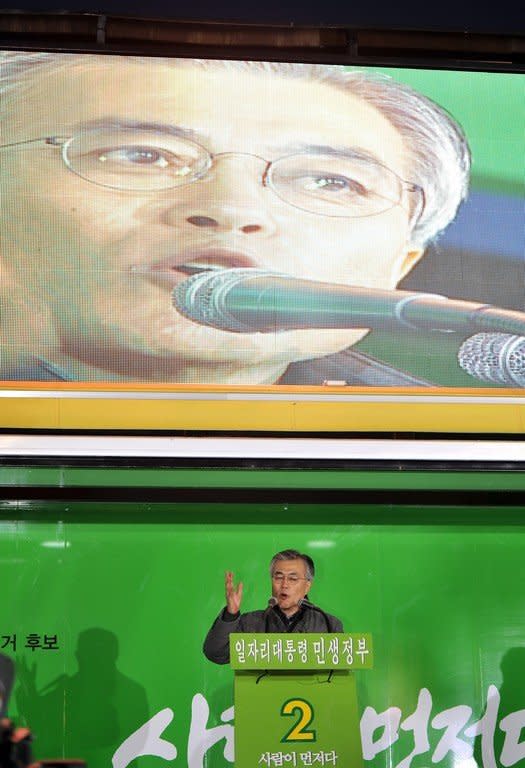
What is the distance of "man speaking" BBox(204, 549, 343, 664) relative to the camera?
20.8 feet

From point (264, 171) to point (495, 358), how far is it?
Result: 185 cm

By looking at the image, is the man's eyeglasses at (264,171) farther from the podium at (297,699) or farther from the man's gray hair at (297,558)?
the podium at (297,699)

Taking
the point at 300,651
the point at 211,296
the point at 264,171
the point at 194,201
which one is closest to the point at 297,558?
the point at 300,651

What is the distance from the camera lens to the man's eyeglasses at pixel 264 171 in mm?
7008

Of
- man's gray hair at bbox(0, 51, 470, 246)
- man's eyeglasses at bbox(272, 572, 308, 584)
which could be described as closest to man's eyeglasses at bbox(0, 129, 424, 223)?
man's gray hair at bbox(0, 51, 470, 246)

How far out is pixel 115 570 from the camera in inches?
262

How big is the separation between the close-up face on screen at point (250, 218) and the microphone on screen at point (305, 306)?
0.04 feet

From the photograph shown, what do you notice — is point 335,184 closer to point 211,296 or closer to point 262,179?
point 262,179

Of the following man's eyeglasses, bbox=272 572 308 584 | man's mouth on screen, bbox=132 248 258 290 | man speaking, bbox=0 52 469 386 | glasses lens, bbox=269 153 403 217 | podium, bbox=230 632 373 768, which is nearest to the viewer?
podium, bbox=230 632 373 768

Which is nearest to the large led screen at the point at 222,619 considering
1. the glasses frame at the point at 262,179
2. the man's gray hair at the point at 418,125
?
the glasses frame at the point at 262,179

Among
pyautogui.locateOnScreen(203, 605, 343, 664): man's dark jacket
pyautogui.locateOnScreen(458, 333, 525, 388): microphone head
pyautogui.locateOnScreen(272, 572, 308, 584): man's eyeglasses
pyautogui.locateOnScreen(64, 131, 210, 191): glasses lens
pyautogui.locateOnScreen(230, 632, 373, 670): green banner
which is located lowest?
pyautogui.locateOnScreen(230, 632, 373, 670): green banner

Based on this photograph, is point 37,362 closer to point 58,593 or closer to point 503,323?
Result: point 58,593

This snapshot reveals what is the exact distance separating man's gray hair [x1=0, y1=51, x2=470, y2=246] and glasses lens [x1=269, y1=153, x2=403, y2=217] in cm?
20

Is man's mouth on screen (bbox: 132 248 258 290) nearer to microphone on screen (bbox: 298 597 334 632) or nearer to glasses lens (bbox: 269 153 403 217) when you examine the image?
glasses lens (bbox: 269 153 403 217)
